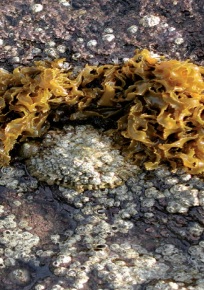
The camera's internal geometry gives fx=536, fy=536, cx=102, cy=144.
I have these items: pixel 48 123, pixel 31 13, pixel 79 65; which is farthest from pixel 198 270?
pixel 31 13

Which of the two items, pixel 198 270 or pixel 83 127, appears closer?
pixel 198 270

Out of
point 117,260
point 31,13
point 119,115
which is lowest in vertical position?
point 117,260

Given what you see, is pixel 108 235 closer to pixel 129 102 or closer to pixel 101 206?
pixel 101 206

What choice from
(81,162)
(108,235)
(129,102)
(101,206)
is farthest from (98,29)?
(108,235)

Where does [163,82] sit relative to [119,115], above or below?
above

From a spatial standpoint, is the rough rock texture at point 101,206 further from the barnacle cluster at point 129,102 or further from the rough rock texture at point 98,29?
the barnacle cluster at point 129,102

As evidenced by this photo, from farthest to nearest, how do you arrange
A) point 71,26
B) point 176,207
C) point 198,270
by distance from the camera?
point 71,26, point 176,207, point 198,270

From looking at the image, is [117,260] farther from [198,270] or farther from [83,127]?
[83,127]

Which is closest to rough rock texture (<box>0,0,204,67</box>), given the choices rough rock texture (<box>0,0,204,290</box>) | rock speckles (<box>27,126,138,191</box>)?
rough rock texture (<box>0,0,204,290</box>)
